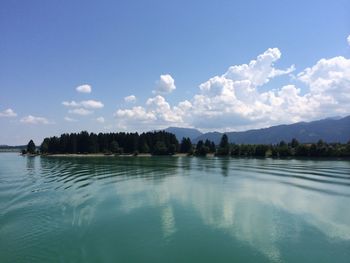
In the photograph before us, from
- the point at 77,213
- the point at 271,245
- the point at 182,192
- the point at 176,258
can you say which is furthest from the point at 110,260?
the point at 182,192

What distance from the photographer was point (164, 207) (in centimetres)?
3488

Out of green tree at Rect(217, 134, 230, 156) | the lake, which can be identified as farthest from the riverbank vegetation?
the lake

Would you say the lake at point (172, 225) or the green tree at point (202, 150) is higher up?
the green tree at point (202, 150)

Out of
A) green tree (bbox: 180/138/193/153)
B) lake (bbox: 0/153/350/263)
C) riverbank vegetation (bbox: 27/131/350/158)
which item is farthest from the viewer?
green tree (bbox: 180/138/193/153)

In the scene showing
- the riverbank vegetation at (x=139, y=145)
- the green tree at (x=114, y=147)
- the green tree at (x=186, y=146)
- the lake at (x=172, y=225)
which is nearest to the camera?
the lake at (x=172, y=225)

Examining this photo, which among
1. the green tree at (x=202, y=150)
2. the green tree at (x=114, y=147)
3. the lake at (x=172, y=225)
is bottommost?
the lake at (x=172, y=225)

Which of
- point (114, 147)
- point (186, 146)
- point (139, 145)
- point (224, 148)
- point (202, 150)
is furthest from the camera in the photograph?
point (186, 146)

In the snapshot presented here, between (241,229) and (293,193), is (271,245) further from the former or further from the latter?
(293,193)

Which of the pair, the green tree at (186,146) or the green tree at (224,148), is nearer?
the green tree at (224,148)

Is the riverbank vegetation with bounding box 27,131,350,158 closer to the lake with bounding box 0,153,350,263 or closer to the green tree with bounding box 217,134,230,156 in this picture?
the green tree with bounding box 217,134,230,156

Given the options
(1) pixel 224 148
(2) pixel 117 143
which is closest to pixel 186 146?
(1) pixel 224 148

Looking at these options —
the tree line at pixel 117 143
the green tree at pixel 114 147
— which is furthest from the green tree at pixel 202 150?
the green tree at pixel 114 147

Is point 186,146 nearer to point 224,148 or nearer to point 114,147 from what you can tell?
point 224,148

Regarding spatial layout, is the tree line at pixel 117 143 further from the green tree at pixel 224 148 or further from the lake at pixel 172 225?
the lake at pixel 172 225
